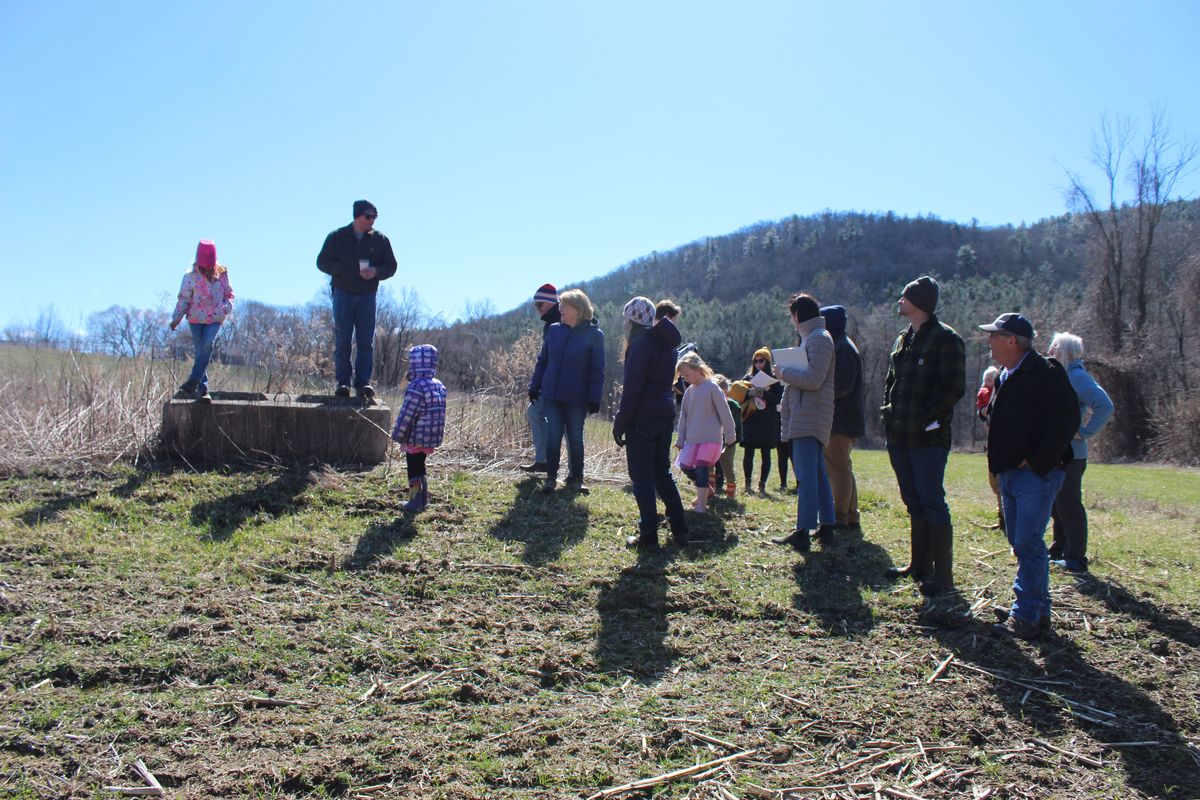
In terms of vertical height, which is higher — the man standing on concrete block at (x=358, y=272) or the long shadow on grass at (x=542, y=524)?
the man standing on concrete block at (x=358, y=272)

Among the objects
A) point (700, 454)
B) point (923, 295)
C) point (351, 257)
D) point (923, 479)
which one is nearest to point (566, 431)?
point (700, 454)

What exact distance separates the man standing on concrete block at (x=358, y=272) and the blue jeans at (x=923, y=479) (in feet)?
17.1

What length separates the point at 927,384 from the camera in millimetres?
5031

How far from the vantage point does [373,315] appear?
26.3 feet

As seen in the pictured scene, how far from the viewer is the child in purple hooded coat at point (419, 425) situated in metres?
6.69

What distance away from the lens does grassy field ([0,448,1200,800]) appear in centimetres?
296

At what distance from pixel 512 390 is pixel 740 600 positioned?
695 centimetres

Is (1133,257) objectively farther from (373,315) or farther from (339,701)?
(339,701)

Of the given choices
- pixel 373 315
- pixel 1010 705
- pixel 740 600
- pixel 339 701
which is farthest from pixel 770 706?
pixel 373 315

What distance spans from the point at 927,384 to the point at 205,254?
646 cm

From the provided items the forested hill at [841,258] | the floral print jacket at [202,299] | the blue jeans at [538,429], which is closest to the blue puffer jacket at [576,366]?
the blue jeans at [538,429]

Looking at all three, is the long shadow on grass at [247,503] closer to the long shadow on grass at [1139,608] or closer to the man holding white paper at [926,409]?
the man holding white paper at [926,409]

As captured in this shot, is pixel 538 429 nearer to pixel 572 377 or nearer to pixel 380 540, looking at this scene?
pixel 572 377

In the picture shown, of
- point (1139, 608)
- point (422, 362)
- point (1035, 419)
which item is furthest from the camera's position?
point (422, 362)
